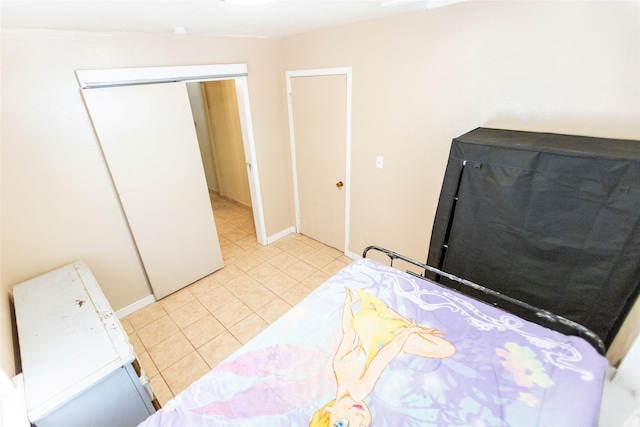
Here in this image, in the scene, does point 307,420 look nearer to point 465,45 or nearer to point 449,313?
point 449,313

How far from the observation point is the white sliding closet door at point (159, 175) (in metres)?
2.14

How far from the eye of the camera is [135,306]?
2.64 metres

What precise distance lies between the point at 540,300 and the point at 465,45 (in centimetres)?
164

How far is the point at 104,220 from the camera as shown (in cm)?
229

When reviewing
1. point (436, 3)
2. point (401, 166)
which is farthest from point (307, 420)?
point (436, 3)

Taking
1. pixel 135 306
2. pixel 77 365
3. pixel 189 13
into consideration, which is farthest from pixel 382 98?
pixel 135 306

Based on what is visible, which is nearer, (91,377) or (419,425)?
(419,425)

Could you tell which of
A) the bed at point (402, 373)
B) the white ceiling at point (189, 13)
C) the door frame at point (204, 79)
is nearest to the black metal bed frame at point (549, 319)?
the bed at point (402, 373)

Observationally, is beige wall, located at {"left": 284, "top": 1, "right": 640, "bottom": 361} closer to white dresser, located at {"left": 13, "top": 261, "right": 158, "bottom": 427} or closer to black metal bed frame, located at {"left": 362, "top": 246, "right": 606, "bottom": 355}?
black metal bed frame, located at {"left": 362, "top": 246, "right": 606, "bottom": 355}

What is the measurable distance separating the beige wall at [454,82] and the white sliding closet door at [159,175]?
141cm

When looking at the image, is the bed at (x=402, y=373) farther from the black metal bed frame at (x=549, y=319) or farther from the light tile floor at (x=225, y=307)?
the light tile floor at (x=225, y=307)

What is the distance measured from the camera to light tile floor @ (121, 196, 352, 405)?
2170mm

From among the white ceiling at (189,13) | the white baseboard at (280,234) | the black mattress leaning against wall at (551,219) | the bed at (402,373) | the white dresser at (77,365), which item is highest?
the white ceiling at (189,13)

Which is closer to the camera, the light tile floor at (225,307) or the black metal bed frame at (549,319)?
the black metal bed frame at (549,319)
